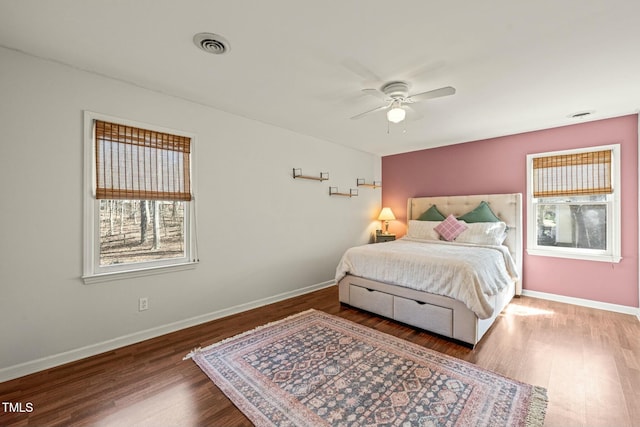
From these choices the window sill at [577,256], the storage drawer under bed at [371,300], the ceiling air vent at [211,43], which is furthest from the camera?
the window sill at [577,256]

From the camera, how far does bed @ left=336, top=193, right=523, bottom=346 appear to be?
2.52 metres

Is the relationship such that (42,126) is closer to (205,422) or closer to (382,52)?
(205,422)

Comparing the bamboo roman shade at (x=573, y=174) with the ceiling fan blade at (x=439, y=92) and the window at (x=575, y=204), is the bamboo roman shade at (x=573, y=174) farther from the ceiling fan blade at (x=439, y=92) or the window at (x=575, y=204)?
the ceiling fan blade at (x=439, y=92)

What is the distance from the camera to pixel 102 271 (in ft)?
7.97

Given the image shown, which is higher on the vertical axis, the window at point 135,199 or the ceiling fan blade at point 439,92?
the ceiling fan blade at point 439,92

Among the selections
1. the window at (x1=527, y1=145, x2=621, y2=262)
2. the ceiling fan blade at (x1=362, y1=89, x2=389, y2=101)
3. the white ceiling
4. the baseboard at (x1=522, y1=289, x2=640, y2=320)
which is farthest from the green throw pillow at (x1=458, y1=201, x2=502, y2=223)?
the ceiling fan blade at (x1=362, y1=89, x2=389, y2=101)

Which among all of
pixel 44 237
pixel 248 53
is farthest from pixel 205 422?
pixel 248 53

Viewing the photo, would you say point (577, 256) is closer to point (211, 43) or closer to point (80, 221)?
point (211, 43)

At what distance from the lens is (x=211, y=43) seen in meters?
1.93

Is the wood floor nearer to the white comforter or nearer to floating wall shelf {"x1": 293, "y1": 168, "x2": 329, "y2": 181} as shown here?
the white comforter

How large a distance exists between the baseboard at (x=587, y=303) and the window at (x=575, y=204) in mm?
561

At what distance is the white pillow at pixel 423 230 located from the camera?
4301 millimetres

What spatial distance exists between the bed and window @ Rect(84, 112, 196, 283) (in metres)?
1.97

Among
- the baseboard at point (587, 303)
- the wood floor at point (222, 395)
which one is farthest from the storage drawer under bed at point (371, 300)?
the baseboard at point (587, 303)
